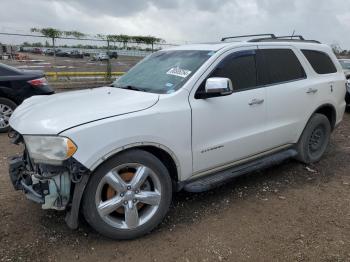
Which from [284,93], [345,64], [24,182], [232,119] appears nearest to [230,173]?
[232,119]

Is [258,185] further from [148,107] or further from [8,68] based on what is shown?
[8,68]

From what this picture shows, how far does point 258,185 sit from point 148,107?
2103 millimetres

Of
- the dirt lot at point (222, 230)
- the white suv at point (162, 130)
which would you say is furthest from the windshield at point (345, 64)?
the dirt lot at point (222, 230)

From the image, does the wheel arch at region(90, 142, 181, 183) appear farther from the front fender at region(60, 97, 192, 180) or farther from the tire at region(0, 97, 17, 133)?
the tire at region(0, 97, 17, 133)

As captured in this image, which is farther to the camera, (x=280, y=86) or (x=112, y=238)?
(x=280, y=86)

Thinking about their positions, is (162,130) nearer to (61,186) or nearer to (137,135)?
(137,135)

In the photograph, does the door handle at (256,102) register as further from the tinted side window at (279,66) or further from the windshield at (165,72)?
the windshield at (165,72)

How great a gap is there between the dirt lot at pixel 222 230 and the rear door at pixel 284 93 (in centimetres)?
73

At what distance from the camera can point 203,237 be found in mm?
3393

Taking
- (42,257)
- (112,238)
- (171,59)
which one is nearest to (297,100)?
(171,59)

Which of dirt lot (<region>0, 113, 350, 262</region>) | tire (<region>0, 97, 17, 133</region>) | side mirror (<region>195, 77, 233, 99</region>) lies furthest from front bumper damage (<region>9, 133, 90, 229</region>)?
tire (<region>0, 97, 17, 133</region>)


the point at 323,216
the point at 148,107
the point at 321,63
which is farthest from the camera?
the point at 321,63

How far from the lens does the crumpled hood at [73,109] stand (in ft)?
9.75

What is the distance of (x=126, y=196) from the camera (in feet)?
10.4
